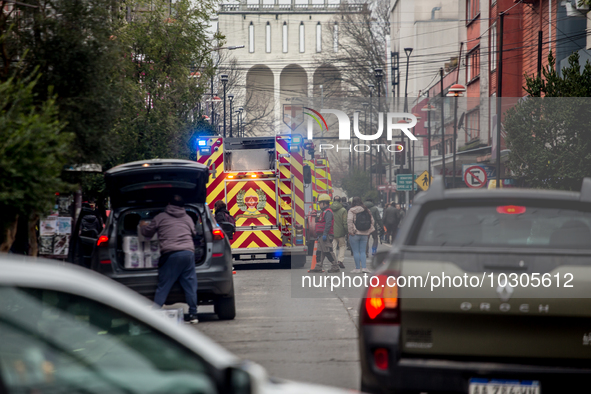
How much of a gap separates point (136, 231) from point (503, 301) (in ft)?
24.5

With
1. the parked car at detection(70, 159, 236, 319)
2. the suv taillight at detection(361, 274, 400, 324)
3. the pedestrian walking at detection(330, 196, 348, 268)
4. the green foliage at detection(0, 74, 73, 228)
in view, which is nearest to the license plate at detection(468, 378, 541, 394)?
the suv taillight at detection(361, 274, 400, 324)

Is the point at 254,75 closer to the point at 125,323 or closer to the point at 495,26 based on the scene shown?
the point at 495,26

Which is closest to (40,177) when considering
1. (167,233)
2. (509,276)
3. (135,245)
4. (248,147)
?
(167,233)

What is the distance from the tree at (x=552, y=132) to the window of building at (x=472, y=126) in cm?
2040

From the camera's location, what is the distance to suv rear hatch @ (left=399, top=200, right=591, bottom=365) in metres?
4.73

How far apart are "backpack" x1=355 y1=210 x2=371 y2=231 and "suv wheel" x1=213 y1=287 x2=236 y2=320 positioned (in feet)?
27.4

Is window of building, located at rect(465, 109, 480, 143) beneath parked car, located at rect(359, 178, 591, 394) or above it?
above

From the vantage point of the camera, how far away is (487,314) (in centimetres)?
480

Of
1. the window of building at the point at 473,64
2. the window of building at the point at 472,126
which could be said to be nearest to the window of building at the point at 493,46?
the window of building at the point at 473,64

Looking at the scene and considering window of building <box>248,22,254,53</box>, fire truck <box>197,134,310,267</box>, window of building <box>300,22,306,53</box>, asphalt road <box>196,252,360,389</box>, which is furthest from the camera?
window of building <box>300,22,306,53</box>

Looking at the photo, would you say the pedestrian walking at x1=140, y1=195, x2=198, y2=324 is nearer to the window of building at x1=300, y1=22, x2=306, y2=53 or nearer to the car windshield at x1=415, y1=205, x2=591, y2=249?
the car windshield at x1=415, y1=205, x2=591, y2=249

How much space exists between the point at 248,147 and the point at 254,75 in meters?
89.1

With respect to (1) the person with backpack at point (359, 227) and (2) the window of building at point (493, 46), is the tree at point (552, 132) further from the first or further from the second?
(2) the window of building at point (493, 46)

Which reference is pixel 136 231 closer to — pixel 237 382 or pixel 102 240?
pixel 102 240
